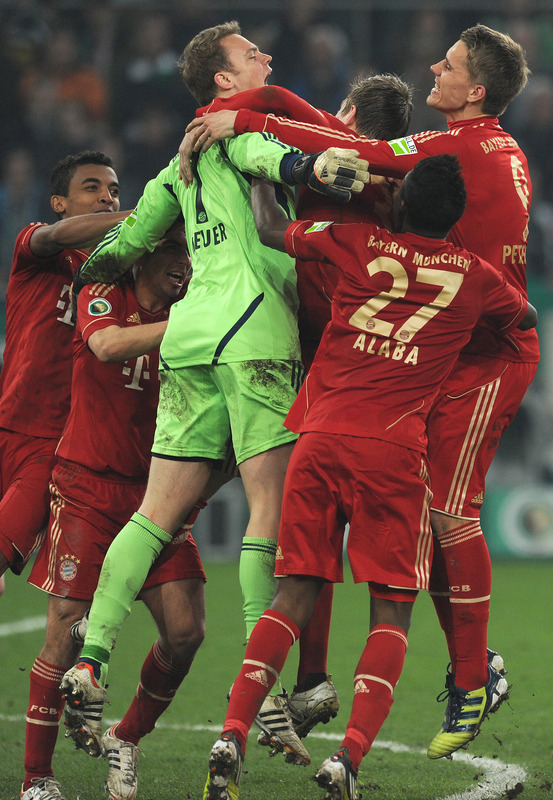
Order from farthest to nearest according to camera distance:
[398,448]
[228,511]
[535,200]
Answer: [535,200] < [228,511] < [398,448]

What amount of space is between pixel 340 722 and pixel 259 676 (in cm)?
273

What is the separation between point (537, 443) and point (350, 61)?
5.39 meters

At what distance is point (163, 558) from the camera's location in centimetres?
471

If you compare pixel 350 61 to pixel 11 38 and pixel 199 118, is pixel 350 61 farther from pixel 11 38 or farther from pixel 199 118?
pixel 199 118

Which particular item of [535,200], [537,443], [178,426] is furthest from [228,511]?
[178,426]

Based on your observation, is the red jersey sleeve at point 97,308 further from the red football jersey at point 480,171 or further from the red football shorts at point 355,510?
the red football shorts at point 355,510

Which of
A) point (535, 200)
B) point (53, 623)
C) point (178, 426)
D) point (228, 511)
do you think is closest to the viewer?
point (178, 426)

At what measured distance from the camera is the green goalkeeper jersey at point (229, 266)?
3.98m

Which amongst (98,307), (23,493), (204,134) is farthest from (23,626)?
(204,134)

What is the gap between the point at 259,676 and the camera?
3.62 metres

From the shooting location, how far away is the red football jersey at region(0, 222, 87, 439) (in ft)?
16.8

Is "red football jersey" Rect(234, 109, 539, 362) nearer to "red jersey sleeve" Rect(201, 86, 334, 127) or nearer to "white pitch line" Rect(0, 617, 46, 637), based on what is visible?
"red jersey sleeve" Rect(201, 86, 334, 127)

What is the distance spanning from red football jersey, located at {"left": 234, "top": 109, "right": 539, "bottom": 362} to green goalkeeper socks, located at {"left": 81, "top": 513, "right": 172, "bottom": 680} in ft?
4.87

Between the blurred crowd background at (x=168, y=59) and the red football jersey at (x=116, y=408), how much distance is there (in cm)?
876
